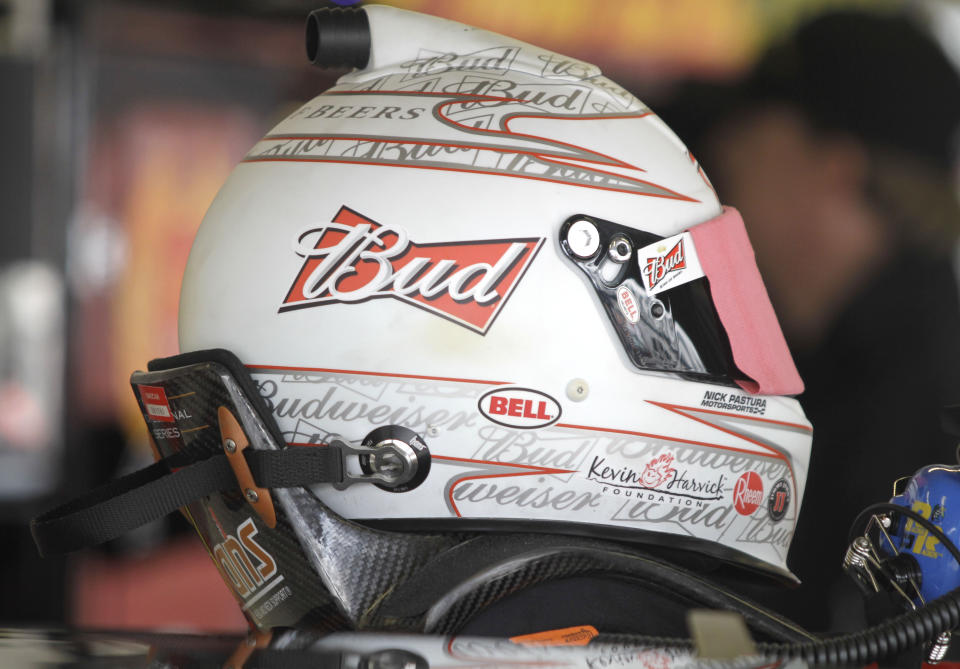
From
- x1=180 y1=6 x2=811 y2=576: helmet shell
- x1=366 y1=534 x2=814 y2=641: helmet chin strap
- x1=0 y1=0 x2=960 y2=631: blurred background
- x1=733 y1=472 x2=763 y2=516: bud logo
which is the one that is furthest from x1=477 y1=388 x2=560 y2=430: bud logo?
x1=0 y1=0 x2=960 y2=631: blurred background

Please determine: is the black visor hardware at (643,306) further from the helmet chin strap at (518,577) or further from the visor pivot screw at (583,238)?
the helmet chin strap at (518,577)

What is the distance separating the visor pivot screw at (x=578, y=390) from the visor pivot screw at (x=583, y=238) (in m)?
0.11

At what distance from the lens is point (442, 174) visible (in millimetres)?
815

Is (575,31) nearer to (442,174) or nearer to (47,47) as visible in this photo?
(47,47)

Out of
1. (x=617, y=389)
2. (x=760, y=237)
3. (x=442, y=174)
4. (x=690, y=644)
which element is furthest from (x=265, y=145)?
(x=760, y=237)

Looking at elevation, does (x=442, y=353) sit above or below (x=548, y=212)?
below

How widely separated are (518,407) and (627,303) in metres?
0.13

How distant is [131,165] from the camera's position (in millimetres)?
2656

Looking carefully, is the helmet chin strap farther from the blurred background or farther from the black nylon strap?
the blurred background

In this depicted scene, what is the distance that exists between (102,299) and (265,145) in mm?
1938

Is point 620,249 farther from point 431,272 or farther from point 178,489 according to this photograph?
point 178,489

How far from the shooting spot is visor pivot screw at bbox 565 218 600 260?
0.80m

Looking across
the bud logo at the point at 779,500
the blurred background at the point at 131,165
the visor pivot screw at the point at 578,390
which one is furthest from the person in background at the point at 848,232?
the visor pivot screw at the point at 578,390

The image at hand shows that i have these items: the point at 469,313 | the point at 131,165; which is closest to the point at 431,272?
the point at 469,313
